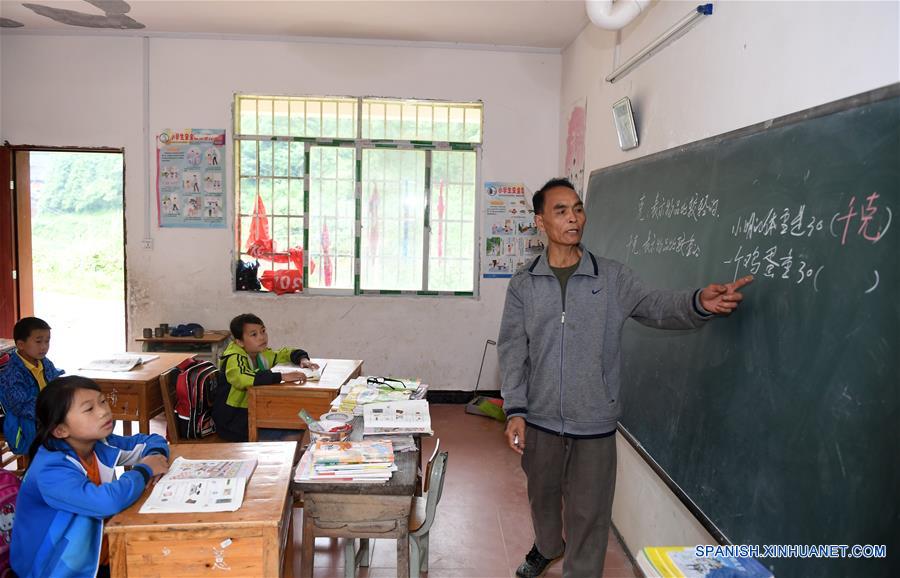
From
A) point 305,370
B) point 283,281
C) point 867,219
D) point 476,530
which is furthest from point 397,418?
point 283,281

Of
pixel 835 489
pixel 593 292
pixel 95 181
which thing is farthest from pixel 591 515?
pixel 95 181

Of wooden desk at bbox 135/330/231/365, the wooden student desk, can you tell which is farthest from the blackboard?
wooden desk at bbox 135/330/231/365

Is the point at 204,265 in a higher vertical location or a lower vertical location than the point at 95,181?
lower

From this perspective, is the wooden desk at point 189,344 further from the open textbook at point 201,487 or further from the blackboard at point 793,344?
the blackboard at point 793,344

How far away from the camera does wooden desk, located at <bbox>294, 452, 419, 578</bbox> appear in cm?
207

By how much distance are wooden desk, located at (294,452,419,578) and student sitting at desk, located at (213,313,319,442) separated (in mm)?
1328

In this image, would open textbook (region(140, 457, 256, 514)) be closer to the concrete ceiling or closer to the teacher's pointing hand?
the teacher's pointing hand

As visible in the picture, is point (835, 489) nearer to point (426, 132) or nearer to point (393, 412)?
point (393, 412)

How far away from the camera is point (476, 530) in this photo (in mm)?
3361

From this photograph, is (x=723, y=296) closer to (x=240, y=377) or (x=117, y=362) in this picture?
(x=240, y=377)

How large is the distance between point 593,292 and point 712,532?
84 cm

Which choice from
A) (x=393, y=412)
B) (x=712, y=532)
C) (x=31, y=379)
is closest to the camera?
(x=712, y=532)

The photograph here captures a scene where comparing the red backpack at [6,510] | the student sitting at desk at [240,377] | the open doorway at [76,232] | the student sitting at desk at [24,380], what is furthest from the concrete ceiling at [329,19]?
the open doorway at [76,232]

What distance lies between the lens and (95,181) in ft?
36.3
